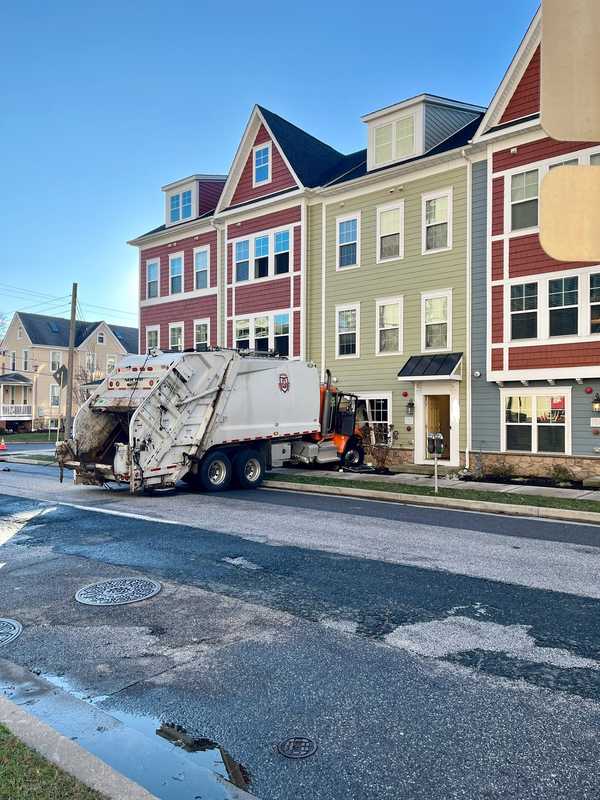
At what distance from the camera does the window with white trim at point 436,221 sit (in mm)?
19906

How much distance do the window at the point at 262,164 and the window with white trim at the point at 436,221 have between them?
748cm

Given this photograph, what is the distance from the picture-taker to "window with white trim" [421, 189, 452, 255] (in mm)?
19906

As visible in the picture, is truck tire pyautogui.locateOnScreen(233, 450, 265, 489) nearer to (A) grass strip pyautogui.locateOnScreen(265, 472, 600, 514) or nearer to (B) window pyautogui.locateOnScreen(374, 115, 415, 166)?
(A) grass strip pyautogui.locateOnScreen(265, 472, 600, 514)

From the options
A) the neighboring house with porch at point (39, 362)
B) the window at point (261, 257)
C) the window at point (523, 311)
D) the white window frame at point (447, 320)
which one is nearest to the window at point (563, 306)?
the window at point (523, 311)

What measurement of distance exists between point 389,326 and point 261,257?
6.78 m

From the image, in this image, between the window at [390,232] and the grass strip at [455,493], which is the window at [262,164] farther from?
the grass strip at [455,493]

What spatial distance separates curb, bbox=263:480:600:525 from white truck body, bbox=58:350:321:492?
1.93 meters

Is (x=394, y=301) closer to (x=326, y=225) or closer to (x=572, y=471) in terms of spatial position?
(x=326, y=225)

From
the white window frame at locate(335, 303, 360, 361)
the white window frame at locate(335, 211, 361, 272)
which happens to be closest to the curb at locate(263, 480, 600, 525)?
the white window frame at locate(335, 303, 360, 361)

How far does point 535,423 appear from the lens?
17891 millimetres

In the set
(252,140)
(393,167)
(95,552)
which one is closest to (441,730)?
(95,552)

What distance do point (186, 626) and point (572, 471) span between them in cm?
1422

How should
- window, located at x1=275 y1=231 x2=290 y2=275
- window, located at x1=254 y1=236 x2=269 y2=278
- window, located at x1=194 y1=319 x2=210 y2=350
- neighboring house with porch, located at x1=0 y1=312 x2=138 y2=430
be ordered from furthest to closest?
neighboring house with porch, located at x1=0 y1=312 x2=138 y2=430, window, located at x1=194 y1=319 x2=210 y2=350, window, located at x1=254 y1=236 x2=269 y2=278, window, located at x1=275 y1=231 x2=290 y2=275

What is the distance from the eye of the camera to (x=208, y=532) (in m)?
9.81
